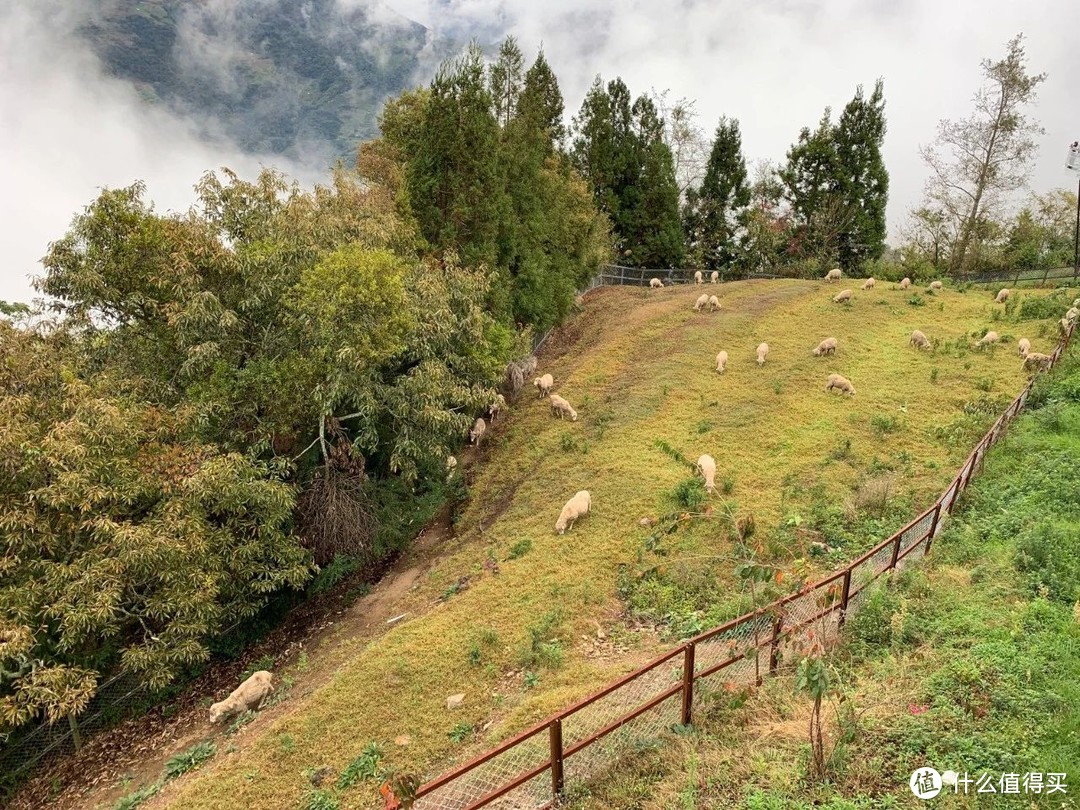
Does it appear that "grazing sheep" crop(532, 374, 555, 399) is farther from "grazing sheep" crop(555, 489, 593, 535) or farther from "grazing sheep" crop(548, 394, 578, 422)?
"grazing sheep" crop(555, 489, 593, 535)

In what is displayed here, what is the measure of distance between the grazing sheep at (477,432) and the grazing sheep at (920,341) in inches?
661

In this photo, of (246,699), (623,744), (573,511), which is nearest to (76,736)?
(246,699)

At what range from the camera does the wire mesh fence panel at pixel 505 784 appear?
22.0 ft

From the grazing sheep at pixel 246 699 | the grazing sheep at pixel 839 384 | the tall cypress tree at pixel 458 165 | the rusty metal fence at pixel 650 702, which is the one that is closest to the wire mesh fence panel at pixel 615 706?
the rusty metal fence at pixel 650 702

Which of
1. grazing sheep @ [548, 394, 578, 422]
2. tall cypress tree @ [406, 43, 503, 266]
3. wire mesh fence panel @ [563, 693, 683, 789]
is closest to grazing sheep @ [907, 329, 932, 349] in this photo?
grazing sheep @ [548, 394, 578, 422]

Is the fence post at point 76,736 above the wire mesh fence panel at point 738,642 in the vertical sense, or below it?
below

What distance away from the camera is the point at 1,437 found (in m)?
10.1

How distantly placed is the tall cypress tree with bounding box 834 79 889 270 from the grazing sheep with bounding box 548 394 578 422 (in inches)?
1219

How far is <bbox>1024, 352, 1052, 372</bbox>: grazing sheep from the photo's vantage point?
1922 cm

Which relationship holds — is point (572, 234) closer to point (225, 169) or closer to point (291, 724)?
point (225, 169)

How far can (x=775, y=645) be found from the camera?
768cm

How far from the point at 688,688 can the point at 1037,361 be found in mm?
19587

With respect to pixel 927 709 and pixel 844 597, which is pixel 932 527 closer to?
pixel 844 597
